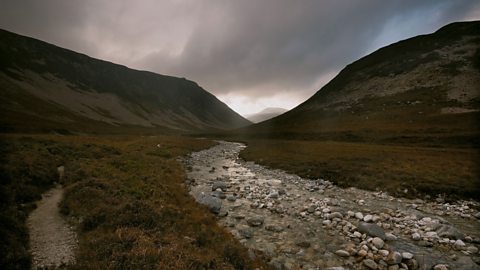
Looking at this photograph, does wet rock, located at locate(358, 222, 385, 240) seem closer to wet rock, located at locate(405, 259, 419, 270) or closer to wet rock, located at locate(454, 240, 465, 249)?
wet rock, located at locate(405, 259, 419, 270)

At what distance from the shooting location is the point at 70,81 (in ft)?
483

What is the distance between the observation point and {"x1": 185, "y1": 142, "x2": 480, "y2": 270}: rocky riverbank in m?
9.65

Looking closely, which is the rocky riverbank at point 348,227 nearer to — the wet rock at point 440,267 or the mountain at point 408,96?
the wet rock at point 440,267

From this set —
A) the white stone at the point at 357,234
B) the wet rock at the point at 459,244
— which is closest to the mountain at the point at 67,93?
the white stone at the point at 357,234

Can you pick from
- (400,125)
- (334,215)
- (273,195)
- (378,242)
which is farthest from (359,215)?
(400,125)

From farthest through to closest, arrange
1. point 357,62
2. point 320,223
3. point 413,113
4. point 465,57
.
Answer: point 357,62, point 465,57, point 413,113, point 320,223

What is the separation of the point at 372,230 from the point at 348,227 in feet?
3.81

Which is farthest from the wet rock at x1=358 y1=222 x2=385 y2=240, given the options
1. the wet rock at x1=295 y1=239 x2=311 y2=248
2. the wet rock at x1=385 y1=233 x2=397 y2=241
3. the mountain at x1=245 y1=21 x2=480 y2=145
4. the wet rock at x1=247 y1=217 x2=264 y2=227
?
the mountain at x1=245 y1=21 x2=480 y2=145

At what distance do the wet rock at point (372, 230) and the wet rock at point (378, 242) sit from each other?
56 centimetres

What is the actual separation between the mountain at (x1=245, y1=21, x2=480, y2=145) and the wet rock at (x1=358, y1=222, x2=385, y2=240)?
44069 mm

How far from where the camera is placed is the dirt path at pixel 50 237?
7.25 metres

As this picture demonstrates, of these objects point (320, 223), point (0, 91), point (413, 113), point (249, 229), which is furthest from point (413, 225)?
point (0, 91)

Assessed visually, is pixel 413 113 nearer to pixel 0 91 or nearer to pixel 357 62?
pixel 357 62

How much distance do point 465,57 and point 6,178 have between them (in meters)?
124
